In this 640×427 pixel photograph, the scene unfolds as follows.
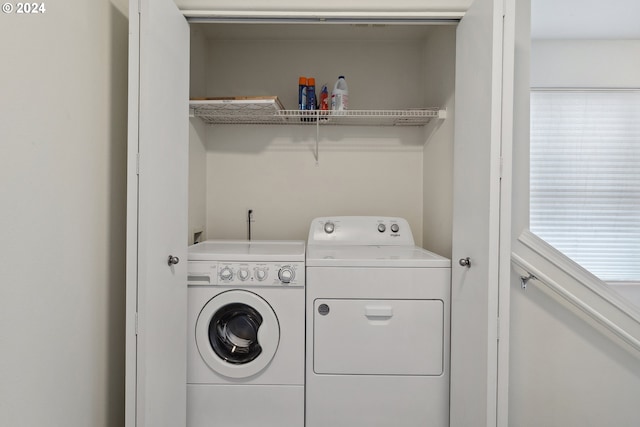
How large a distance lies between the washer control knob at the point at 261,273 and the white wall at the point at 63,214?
594mm

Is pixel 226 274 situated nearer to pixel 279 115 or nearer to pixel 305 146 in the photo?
pixel 279 115

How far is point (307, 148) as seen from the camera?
2.81 metres

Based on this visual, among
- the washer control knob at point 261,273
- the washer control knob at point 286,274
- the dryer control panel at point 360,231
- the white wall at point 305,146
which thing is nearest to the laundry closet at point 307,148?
the white wall at point 305,146

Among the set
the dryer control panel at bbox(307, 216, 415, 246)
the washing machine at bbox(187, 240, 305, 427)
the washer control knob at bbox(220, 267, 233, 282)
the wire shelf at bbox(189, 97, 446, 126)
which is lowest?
the washing machine at bbox(187, 240, 305, 427)

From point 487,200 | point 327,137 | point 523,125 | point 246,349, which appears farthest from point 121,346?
point 523,125

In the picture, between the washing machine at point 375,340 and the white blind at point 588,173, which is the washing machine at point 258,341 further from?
the white blind at point 588,173

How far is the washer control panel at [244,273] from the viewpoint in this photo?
195 centimetres

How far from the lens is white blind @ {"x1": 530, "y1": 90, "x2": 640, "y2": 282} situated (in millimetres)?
1821

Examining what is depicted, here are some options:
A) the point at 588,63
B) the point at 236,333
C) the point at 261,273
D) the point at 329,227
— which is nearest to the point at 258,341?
the point at 236,333

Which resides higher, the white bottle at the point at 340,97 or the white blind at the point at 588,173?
the white bottle at the point at 340,97

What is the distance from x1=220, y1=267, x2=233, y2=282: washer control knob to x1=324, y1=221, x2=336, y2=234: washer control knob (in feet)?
2.58

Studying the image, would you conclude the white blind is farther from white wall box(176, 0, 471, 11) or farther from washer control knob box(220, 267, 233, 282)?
washer control knob box(220, 267, 233, 282)

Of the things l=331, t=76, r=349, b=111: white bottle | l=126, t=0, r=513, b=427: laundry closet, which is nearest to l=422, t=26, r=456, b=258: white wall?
l=126, t=0, r=513, b=427: laundry closet

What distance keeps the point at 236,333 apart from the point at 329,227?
2.89ft
